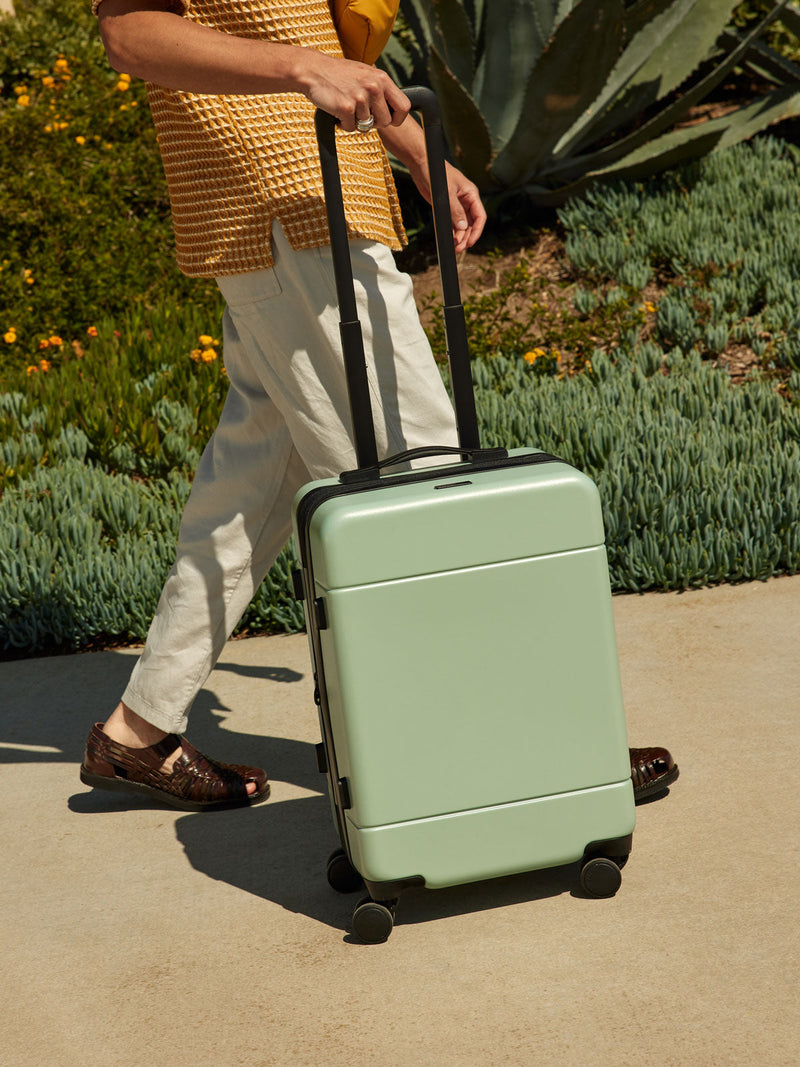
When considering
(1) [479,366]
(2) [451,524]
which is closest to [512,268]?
(1) [479,366]

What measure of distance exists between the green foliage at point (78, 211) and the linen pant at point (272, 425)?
3.25 meters

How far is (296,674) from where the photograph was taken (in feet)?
10.3

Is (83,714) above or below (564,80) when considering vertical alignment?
below

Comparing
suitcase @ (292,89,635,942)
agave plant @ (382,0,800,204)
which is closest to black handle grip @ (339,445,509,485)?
suitcase @ (292,89,635,942)

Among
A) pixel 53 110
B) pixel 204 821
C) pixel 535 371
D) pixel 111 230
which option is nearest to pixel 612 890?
pixel 204 821

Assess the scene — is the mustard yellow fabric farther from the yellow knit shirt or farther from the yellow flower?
the yellow flower

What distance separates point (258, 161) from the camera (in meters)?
2.08

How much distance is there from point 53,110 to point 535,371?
136 inches

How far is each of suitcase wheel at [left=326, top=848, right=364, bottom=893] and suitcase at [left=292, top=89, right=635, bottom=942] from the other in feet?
0.41

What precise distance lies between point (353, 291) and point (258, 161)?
314mm

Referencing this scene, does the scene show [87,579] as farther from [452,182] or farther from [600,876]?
[600,876]

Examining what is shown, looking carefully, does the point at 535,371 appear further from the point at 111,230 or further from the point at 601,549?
the point at 601,549

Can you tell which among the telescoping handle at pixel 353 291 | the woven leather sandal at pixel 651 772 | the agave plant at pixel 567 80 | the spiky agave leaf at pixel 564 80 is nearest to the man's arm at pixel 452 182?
the telescoping handle at pixel 353 291

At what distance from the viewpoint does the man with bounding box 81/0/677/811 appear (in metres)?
1.91
